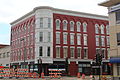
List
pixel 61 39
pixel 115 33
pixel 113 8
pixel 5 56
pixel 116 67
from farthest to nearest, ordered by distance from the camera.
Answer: pixel 5 56
pixel 61 39
pixel 113 8
pixel 115 33
pixel 116 67

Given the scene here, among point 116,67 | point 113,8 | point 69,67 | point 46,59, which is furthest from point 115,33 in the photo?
point 69,67

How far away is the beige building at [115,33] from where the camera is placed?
Answer: 109 feet

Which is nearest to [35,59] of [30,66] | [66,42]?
[30,66]

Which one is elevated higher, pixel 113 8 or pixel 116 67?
pixel 113 8

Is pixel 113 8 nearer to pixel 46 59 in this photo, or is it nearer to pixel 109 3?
pixel 109 3

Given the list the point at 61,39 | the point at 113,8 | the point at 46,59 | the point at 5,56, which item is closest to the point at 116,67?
the point at 113,8

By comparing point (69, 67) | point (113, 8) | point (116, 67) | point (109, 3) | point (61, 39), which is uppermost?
point (109, 3)

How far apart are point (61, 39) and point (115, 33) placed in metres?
21.2

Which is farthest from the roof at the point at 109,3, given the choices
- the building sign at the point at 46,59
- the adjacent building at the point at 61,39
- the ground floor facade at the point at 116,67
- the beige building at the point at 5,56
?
the beige building at the point at 5,56

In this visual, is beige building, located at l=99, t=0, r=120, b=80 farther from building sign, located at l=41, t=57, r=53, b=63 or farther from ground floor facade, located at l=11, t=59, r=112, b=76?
building sign, located at l=41, t=57, r=53, b=63

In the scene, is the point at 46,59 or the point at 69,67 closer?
the point at 46,59

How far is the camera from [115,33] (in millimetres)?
34094

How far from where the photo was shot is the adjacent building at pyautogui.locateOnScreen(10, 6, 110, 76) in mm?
51500

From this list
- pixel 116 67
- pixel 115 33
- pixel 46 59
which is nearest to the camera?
pixel 116 67
